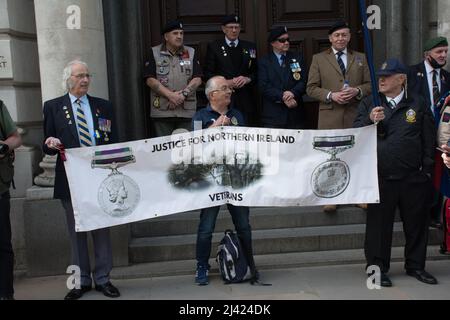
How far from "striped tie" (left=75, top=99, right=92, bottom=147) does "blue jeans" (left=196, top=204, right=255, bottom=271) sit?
1.20 meters

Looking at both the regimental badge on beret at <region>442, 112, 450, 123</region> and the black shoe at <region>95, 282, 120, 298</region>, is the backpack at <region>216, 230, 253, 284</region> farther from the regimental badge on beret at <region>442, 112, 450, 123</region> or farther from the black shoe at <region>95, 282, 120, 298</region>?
the regimental badge on beret at <region>442, 112, 450, 123</region>

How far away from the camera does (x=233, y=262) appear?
5.57 metres

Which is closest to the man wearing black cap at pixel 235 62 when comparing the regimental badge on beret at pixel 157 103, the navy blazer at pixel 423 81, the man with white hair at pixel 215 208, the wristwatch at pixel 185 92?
the wristwatch at pixel 185 92

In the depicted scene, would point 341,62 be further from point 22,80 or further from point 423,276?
point 22,80

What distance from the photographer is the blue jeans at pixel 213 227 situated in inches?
217

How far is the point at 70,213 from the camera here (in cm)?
530

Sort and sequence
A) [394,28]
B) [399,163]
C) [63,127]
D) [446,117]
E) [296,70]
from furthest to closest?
[394,28] → [296,70] → [446,117] → [399,163] → [63,127]

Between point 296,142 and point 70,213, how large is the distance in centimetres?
208

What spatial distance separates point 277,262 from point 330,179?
1.25m

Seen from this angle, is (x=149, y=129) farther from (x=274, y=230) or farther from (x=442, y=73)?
(x=442, y=73)

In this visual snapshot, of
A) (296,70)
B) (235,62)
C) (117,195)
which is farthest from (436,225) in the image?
(117,195)

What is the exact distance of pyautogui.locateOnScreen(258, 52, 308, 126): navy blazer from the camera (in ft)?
→ 22.2

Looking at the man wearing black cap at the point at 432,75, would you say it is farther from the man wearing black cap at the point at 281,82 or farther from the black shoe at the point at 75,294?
the black shoe at the point at 75,294

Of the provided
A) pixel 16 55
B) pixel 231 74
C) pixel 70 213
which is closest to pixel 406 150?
pixel 231 74
